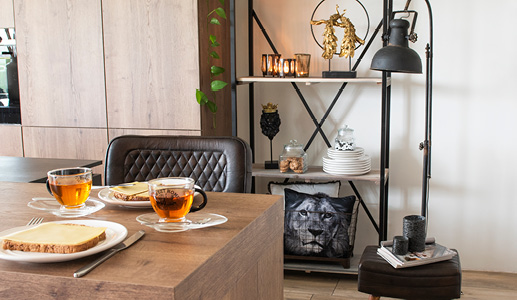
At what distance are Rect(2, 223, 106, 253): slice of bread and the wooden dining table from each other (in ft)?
0.09

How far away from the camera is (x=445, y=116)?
314cm

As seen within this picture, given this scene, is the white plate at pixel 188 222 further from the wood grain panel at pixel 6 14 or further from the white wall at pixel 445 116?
the wood grain panel at pixel 6 14

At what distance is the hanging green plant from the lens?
2854 mm

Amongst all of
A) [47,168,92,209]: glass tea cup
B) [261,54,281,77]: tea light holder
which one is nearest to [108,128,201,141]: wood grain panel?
[261,54,281,77]: tea light holder

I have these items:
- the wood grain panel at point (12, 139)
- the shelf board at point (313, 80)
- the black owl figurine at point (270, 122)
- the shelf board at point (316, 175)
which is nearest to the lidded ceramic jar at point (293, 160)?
the shelf board at point (316, 175)

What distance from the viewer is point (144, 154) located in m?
1.91

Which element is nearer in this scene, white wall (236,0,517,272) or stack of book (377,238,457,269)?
stack of book (377,238,457,269)

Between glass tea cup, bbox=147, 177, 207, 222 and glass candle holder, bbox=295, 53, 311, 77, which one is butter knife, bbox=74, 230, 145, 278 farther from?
glass candle holder, bbox=295, 53, 311, 77

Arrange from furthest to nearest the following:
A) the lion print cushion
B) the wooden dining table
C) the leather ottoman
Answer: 1. the lion print cushion
2. the leather ottoman
3. the wooden dining table

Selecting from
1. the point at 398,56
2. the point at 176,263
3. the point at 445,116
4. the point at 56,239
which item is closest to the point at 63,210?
the point at 56,239

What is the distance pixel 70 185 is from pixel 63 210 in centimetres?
8

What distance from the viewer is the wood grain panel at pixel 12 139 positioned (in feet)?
10.6

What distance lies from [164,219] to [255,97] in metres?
2.35

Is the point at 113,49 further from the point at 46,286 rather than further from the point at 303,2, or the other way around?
the point at 46,286
